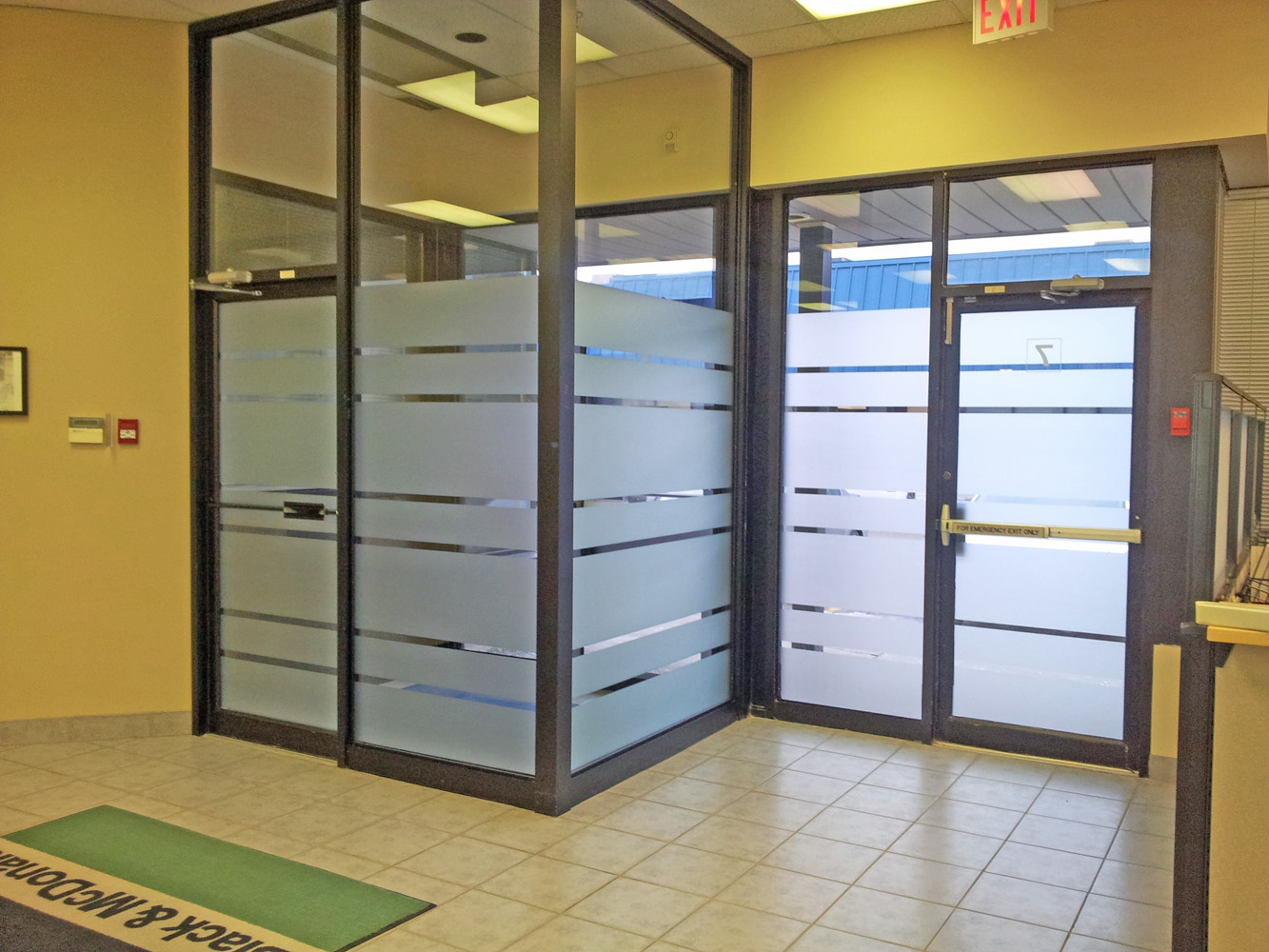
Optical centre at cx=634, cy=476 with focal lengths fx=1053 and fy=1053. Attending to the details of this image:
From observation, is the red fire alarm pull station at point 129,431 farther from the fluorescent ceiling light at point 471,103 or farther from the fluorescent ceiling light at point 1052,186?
the fluorescent ceiling light at point 1052,186

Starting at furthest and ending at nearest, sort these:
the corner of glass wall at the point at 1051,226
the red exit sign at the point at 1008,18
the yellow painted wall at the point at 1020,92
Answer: the corner of glass wall at the point at 1051,226, the yellow painted wall at the point at 1020,92, the red exit sign at the point at 1008,18

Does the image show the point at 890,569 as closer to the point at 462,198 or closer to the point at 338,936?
the point at 462,198

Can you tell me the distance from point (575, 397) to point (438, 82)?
1.47 metres

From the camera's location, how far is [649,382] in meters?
4.62

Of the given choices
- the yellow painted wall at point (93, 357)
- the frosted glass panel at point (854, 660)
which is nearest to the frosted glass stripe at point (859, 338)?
the frosted glass panel at point (854, 660)

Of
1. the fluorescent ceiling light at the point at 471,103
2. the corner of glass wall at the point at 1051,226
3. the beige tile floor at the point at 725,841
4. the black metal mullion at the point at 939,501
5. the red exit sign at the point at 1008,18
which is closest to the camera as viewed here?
the beige tile floor at the point at 725,841

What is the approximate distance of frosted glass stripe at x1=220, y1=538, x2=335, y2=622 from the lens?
4777mm

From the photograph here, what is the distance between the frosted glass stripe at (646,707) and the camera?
4266 millimetres

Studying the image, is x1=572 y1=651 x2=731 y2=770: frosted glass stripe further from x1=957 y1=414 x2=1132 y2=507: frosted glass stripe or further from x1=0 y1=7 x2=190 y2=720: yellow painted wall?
x1=0 y1=7 x2=190 y2=720: yellow painted wall

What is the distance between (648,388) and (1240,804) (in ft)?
9.21

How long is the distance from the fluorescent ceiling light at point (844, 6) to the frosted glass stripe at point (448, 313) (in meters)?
1.84

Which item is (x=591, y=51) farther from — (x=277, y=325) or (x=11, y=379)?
(x=11, y=379)

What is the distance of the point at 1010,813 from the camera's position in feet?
13.6

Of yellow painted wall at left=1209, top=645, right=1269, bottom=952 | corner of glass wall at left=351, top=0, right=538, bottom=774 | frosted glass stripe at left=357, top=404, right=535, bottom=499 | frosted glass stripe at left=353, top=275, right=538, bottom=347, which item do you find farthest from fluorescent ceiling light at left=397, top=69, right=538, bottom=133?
yellow painted wall at left=1209, top=645, right=1269, bottom=952
